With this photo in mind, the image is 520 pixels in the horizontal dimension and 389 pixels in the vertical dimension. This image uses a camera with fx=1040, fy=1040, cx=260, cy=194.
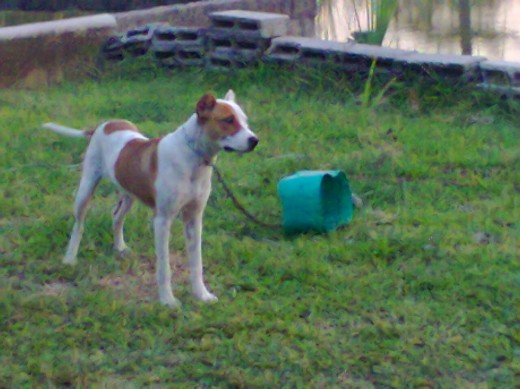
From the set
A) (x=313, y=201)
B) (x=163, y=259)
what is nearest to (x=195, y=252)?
(x=163, y=259)

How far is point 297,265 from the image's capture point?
5.30 meters

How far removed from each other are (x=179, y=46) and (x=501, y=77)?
2975 millimetres

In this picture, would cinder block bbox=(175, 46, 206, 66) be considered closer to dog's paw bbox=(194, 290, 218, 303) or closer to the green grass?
the green grass

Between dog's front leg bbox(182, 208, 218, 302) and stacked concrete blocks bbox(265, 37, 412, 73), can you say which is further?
stacked concrete blocks bbox(265, 37, 412, 73)

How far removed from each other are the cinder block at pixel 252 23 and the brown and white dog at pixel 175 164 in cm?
393

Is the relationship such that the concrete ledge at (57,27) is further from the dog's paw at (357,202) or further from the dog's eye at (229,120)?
the dog's eye at (229,120)

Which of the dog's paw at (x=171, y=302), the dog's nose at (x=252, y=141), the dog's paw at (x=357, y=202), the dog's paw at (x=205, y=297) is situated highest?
the dog's nose at (x=252, y=141)

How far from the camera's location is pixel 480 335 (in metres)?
4.55

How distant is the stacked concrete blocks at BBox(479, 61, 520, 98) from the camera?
7836 millimetres

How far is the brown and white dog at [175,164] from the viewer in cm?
455

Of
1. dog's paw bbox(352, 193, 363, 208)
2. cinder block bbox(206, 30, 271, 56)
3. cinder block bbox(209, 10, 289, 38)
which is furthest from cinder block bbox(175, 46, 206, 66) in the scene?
dog's paw bbox(352, 193, 363, 208)

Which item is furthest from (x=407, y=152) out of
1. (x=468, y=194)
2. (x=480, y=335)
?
(x=480, y=335)

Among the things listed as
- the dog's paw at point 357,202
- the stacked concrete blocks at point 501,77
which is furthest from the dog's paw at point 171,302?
the stacked concrete blocks at point 501,77

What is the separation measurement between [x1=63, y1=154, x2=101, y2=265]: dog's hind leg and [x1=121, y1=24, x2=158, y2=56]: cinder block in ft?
13.9
